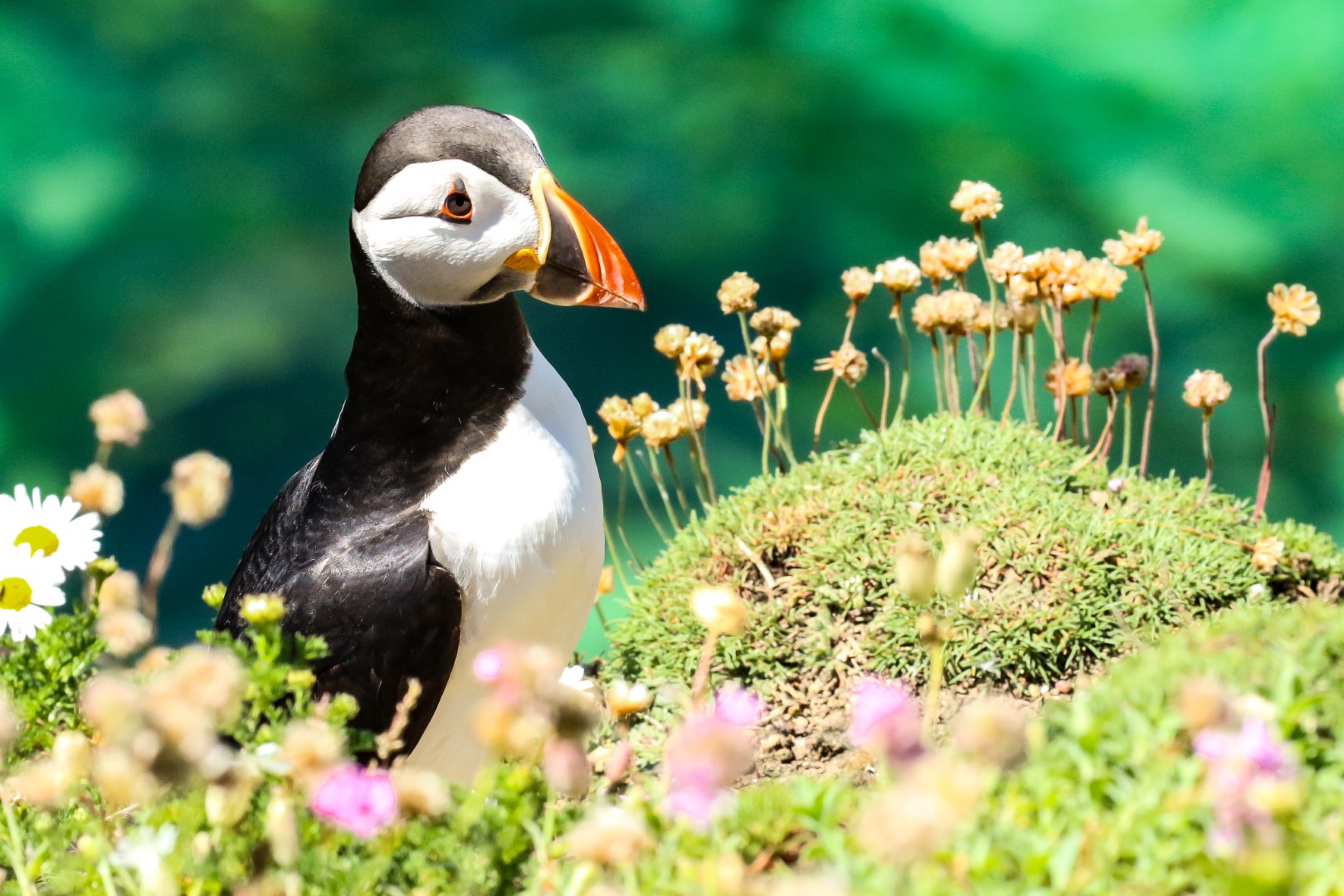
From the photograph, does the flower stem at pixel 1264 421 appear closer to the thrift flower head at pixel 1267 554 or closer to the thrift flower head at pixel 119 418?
the thrift flower head at pixel 1267 554

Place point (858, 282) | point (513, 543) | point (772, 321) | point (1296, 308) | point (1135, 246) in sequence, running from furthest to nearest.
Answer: point (858, 282)
point (772, 321)
point (1135, 246)
point (1296, 308)
point (513, 543)

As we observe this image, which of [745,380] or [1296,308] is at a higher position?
[1296,308]

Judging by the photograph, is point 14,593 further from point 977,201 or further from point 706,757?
point 977,201

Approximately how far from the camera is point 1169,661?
1.41 metres

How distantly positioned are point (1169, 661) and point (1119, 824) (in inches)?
14.1

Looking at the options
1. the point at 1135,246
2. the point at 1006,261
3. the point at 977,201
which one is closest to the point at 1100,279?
the point at 1135,246

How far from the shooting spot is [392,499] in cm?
255

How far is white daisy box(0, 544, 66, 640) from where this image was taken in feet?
6.31

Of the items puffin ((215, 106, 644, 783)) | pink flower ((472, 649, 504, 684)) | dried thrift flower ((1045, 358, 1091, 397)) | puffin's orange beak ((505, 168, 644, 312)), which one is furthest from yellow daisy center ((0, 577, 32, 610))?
dried thrift flower ((1045, 358, 1091, 397))

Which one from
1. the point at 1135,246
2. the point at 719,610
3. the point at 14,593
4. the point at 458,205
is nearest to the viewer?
the point at 719,610

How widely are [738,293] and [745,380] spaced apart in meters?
0.33

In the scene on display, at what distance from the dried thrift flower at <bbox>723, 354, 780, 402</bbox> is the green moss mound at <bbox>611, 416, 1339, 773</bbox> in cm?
24

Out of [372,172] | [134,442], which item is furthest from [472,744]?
[372,172]

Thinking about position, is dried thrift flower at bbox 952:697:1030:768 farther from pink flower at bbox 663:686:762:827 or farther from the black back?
the black back
